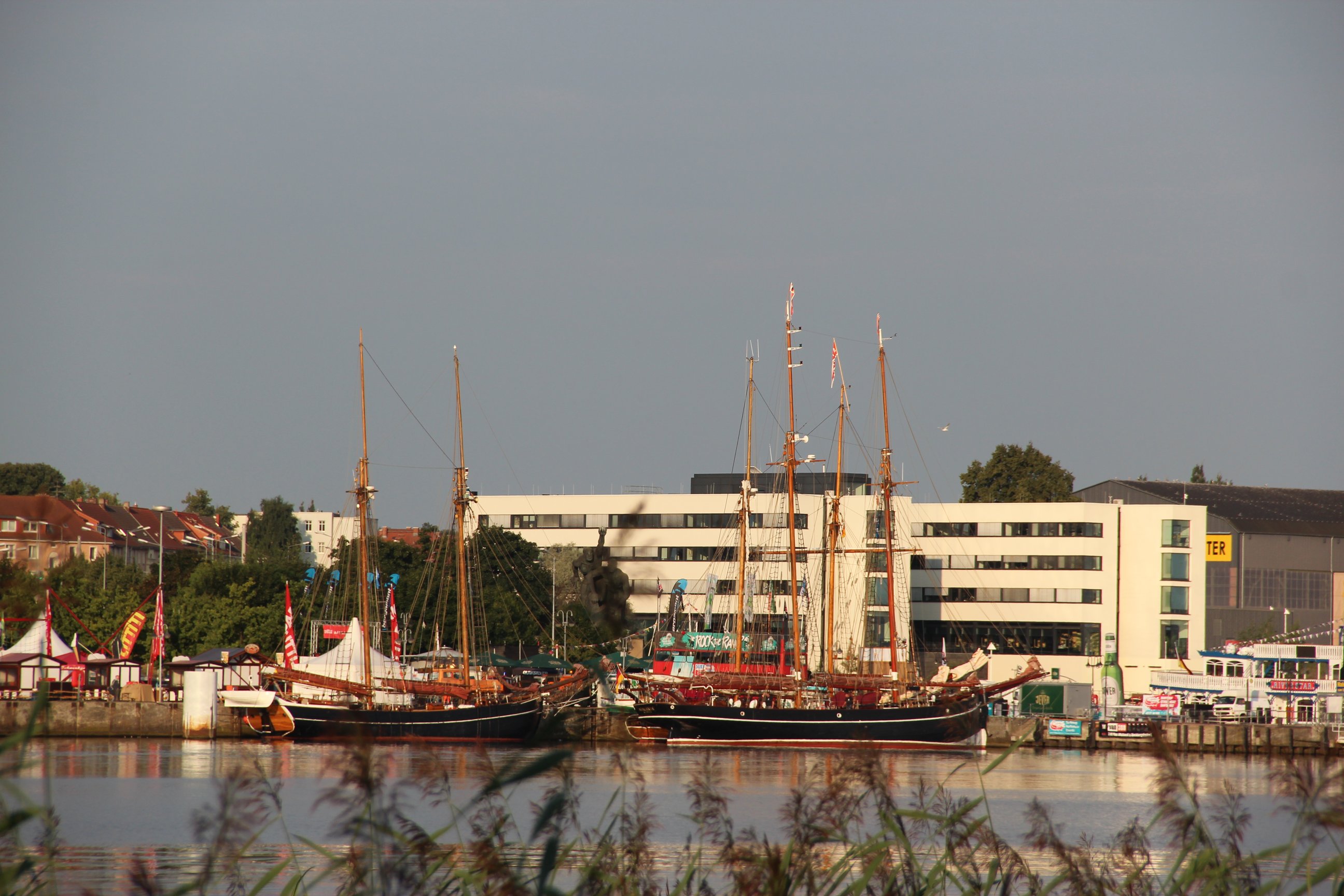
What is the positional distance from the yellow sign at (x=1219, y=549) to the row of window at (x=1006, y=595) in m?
7.26

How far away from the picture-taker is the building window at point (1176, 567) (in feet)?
323

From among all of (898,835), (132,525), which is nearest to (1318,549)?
(898,835)

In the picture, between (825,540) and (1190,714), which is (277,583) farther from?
(1190,714)

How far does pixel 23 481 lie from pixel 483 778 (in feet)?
585

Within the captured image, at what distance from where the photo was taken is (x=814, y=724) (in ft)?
229

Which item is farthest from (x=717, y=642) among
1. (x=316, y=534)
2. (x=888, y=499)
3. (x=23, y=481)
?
(x=23, y=481)

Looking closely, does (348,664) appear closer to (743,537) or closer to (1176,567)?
(743,537)

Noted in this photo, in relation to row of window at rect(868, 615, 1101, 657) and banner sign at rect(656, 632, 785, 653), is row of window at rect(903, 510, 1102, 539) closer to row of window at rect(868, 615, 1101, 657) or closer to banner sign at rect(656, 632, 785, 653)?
row of window at rect(868, 615, 1101, 657)

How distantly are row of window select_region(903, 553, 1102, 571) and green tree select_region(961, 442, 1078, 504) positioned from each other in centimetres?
1883

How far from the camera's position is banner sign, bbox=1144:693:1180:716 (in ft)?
250

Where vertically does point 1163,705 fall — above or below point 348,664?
below

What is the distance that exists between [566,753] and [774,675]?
6702 cm

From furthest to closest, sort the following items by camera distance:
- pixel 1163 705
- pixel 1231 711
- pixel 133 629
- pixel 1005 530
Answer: pixel 1005 530, pixel 1163 705, pixel 1231 711, pixel 133 629

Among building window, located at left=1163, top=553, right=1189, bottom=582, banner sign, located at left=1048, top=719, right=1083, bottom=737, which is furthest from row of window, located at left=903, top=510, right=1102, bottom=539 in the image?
banner sign, located at left=1048, top=719, right=1083, bottom=737
